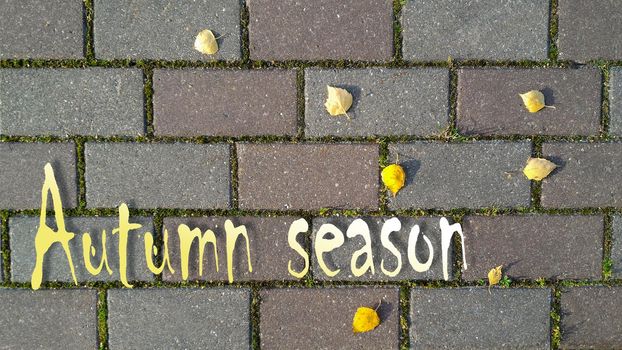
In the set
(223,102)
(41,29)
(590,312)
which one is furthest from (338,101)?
(590,312)

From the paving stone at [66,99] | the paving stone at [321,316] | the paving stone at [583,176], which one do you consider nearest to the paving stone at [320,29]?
the paving stone at [66,99]

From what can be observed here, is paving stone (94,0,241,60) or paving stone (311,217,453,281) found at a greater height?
paving stone (94,0,241,60)

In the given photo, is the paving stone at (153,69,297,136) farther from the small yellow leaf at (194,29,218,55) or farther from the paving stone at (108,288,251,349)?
the paving stone at (108,288,251,349)

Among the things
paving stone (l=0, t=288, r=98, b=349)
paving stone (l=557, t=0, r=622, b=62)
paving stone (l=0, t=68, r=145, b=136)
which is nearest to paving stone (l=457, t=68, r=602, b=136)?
paving stone (l=557, t=0, r=622, b=62)

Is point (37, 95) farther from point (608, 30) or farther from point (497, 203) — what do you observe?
point (608, 30)

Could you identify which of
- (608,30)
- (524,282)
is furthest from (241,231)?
(608,30)

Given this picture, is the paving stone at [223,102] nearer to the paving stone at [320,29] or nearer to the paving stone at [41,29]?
the paving stone at [320,29]

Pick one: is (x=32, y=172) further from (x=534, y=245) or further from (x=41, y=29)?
(x=534, y=245)
